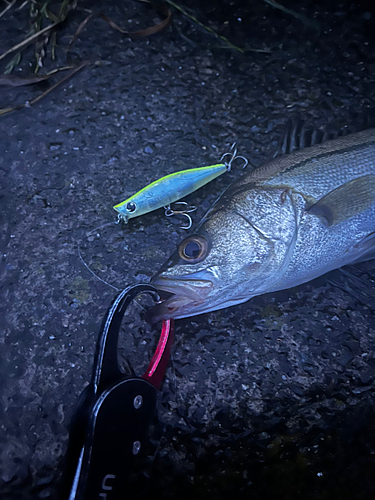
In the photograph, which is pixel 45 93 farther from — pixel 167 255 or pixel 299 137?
pixel 299 137

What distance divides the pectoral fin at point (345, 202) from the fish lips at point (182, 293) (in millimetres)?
569

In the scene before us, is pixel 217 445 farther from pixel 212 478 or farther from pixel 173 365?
pixel 173 365

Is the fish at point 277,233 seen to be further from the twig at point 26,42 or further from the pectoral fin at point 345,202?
the twig at point 26,42

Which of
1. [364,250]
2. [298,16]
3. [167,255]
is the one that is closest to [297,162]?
[364,250]

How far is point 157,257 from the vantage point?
5.50 feet

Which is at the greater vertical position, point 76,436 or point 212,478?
point 76,436

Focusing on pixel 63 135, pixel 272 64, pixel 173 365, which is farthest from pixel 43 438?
pixel 272 64

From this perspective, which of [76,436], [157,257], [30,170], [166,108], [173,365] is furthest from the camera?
[166,108]

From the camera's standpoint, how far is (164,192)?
161cm

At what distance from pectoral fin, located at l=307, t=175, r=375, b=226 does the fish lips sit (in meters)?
0.57

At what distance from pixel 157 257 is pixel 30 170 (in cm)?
84

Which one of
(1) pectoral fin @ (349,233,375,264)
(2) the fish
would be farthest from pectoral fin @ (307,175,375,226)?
(1) pectoral fin @ (349,233,375,264)

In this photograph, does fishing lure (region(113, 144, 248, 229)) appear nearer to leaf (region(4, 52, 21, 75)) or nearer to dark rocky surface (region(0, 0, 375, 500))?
dark rocky surface (region(0, 0, 375, 500))

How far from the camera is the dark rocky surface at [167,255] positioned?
145 centimetres
